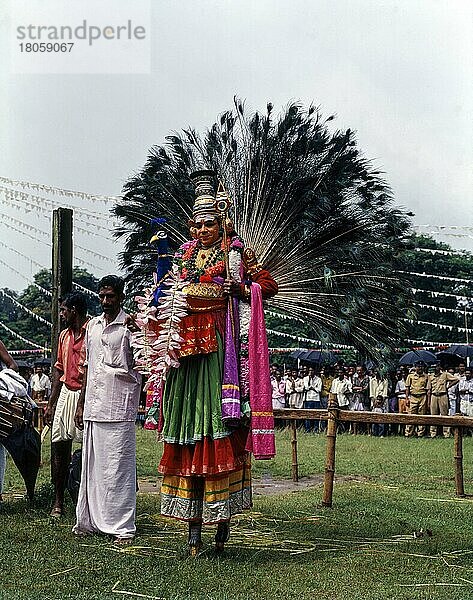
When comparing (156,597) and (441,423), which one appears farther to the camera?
(441,423)

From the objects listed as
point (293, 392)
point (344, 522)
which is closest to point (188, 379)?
point (344, 522)

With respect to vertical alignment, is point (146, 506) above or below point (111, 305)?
below

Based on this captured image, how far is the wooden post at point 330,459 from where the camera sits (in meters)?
8.92

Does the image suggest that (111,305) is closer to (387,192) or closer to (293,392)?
(387,192)

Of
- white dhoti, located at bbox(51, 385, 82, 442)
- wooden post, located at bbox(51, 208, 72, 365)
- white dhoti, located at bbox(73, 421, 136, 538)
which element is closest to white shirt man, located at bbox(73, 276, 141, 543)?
white dhoti, located at bbox(73, 421, 136, 538)

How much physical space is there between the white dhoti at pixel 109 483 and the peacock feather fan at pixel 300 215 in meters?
5.25

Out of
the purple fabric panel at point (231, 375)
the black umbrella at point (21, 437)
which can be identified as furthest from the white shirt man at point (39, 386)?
the purple fabric panel at point (231, 375)

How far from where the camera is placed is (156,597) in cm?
512

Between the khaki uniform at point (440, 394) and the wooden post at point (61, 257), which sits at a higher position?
the wooden post at point (61, 257)

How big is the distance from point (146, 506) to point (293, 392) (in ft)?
52.5

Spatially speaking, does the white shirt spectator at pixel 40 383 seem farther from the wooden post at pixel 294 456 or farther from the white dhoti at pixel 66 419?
the white dhoti at pixel 66 419

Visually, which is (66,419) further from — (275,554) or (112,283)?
(275,554)

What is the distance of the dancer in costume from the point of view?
626 centimetres

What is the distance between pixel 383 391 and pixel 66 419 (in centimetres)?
1604
